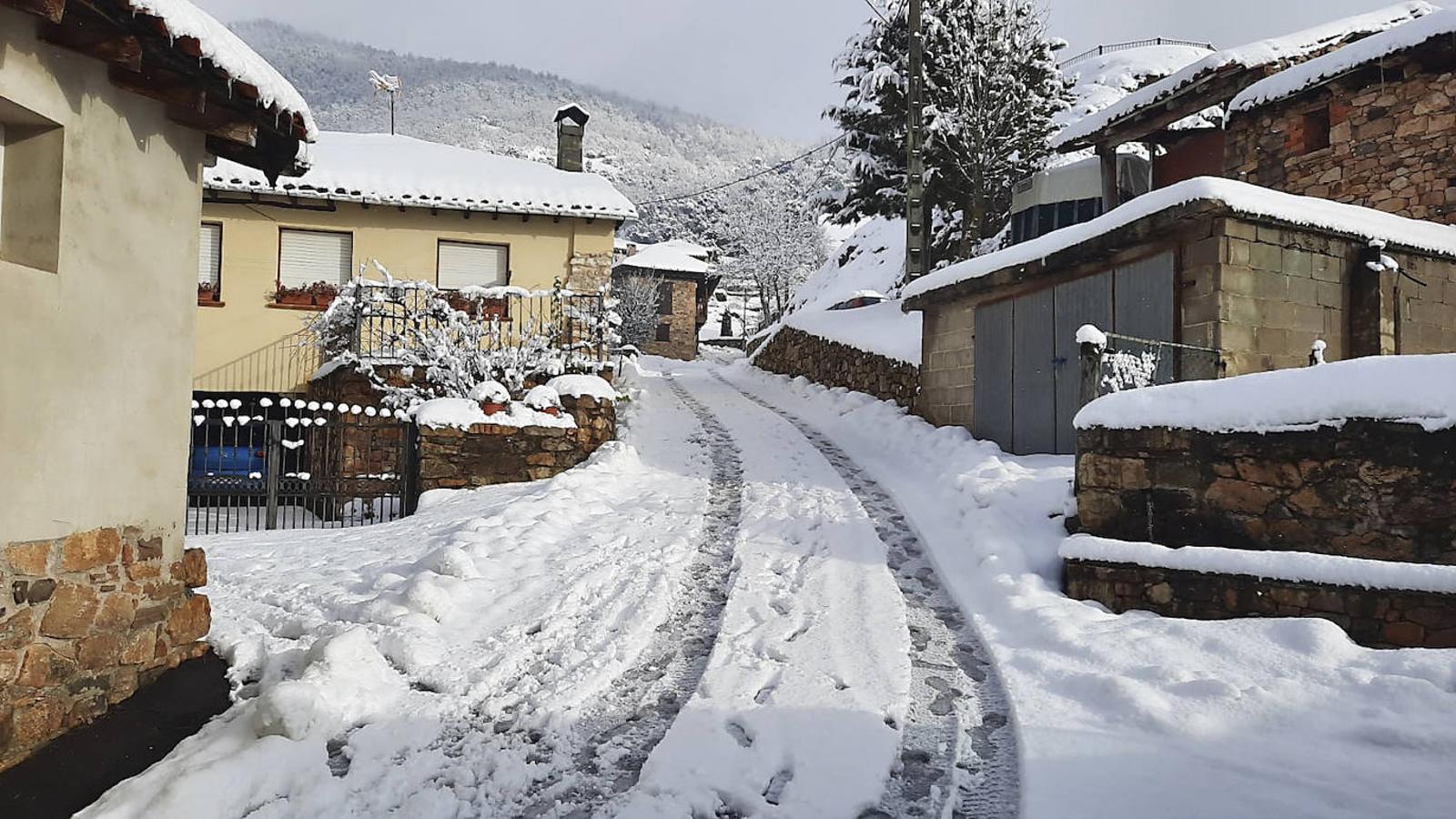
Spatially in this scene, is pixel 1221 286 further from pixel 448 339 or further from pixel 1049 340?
pixel 448 339

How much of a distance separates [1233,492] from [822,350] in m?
12.3

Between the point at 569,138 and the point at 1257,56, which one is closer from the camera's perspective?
the point at 1257,56

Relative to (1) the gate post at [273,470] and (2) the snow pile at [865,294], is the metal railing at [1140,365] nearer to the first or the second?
(2) the snow pile at [865,294]

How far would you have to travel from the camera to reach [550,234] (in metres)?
14.9

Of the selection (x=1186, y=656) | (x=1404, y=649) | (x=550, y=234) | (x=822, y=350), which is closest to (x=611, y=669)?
(x=1186, y=656)

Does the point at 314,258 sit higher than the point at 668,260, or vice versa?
the point at 668,260

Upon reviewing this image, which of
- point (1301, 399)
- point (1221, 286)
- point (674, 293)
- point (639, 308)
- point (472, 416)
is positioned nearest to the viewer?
point (1301, 399)

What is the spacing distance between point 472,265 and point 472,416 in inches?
241

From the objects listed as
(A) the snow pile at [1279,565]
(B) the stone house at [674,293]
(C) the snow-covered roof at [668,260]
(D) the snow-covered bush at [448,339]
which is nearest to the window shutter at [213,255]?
(D) the snow-covered bush at [448,339]

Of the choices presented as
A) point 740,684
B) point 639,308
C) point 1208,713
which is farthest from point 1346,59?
point 639,308

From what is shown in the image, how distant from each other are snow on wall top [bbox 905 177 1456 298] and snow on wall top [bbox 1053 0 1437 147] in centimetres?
634

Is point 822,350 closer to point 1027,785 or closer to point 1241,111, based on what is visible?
point 1241,111

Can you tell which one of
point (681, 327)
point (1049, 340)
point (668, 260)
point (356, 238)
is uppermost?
point (668, 260)

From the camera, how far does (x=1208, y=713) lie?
365cm
